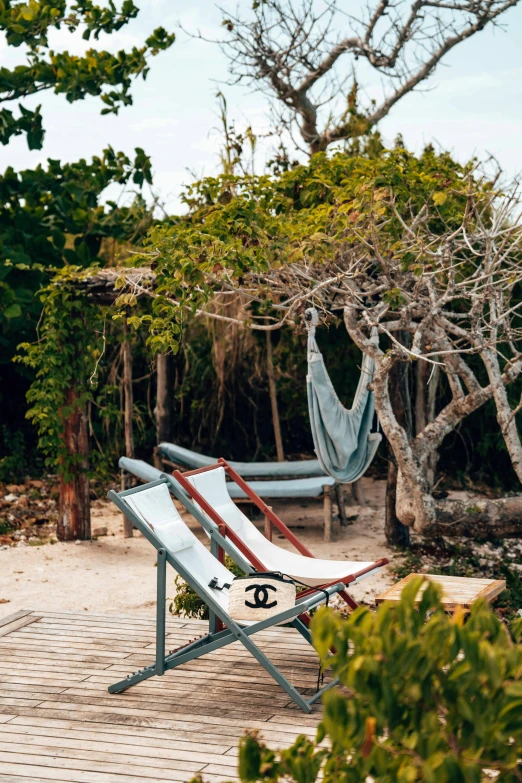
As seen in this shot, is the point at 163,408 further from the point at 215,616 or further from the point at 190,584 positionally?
the point at 190,584

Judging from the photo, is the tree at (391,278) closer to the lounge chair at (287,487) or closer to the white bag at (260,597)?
the white bag at (260,597)

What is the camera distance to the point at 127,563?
25.1ft

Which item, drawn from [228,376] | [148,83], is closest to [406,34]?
[148,83]

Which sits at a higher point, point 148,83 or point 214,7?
point 214,7

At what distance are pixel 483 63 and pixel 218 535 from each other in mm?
7596

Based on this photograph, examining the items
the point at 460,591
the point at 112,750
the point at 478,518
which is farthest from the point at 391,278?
the point at 112,750

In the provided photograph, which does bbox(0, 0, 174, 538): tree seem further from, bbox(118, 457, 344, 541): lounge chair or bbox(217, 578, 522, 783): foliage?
bbox(217, 578, 522, 783): foliage

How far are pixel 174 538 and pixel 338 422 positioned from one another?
7.45 ft

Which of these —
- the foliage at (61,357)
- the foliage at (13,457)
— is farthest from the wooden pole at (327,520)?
the foliage at (13,457)

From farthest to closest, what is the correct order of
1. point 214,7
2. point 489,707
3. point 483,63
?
point 214,7 < point 483,63 < point 489,707

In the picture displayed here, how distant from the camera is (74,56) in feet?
33.7

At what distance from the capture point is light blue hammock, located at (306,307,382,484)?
6.04 m

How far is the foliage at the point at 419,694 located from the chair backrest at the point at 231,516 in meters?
3.15

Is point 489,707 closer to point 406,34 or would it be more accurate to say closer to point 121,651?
point 121,651
